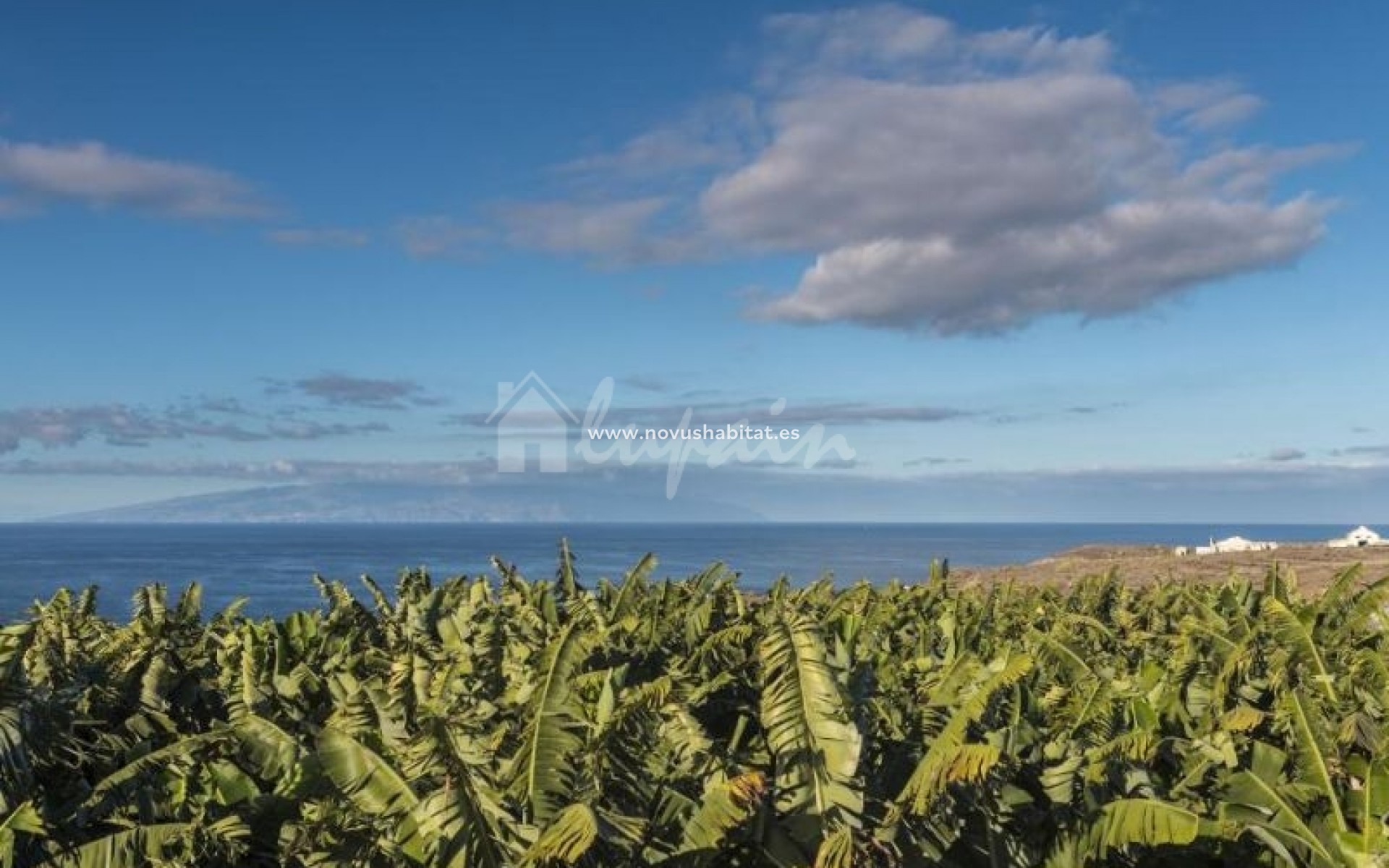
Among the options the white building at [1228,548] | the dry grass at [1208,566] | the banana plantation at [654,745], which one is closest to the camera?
the banana plantation at [654,745]

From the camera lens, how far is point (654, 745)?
662 centimetres

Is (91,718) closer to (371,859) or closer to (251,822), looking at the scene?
(251,822)

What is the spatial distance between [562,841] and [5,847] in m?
2.99

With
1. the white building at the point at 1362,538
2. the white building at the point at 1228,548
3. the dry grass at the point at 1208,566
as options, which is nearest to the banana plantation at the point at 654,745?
the dry grass at the point at 1208,566

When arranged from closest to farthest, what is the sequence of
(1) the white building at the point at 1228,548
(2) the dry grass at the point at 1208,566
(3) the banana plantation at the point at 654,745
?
1. (3) the banana plantation at the point at 654,745
2. (2) the dry grass at the point at 1208,566
3. (1) the white building at the point at 1228,548

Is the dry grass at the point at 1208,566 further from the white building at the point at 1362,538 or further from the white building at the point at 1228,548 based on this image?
the white building at the point at 1362,538

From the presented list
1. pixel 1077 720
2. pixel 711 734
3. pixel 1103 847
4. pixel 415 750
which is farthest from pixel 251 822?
pixel 1077 720

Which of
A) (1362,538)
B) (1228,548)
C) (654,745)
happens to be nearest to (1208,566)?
(1228,548)

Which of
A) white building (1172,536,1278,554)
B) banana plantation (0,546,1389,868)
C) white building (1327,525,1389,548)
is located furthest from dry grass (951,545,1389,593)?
banana plantation (0,546,1389,868)

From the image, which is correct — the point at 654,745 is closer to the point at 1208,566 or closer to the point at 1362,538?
the point at 1208,566

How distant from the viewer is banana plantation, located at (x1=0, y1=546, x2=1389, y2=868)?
5609 mm

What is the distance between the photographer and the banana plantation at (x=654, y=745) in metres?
5.61

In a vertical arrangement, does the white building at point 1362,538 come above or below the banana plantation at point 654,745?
below

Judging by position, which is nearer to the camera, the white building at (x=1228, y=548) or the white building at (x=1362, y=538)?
the white building at (x=1228, y=548)
